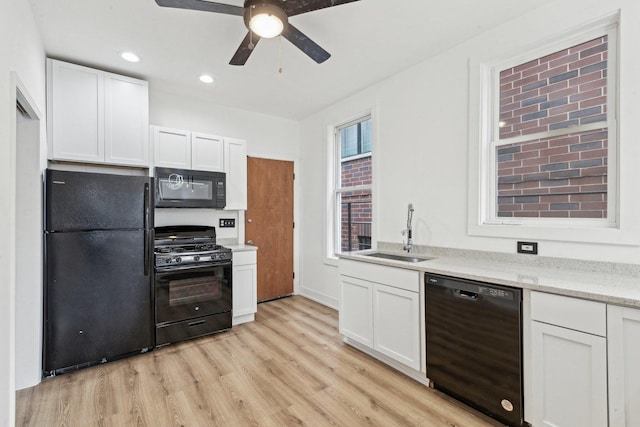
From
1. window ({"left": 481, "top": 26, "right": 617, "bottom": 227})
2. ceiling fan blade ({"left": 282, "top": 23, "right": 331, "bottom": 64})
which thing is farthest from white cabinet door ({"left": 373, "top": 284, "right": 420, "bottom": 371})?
ceiling fan blade ({"left": 282, "top": 23, "right": 331, "bottom": 64})

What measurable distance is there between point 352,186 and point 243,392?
267 centimetres

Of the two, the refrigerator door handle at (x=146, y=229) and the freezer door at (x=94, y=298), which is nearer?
the freezer door at (x=94, y=298)

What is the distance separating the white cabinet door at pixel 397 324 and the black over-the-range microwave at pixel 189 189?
2165 millimetres

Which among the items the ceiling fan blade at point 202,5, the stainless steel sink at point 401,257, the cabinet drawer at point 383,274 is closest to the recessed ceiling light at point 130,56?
the ceiling fan blade at point 202,5

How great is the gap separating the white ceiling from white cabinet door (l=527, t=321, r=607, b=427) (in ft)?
7.23

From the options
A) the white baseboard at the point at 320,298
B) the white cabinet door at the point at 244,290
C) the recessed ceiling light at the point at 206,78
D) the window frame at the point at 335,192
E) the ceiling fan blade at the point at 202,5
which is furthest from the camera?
the window frame at the point at 335,192

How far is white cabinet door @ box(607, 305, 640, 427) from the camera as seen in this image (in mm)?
1402

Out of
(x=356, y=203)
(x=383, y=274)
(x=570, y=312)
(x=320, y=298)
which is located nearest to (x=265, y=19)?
(x=383, y=274)

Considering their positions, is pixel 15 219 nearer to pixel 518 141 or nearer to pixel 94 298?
pixel 94 298

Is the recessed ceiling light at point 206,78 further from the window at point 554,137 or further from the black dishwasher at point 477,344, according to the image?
the black dishwasher at point 477,344

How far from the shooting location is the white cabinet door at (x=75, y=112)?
267 cm

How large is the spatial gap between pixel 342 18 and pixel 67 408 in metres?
3.41

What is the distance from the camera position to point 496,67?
2.46 m

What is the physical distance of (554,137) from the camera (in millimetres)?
2197
